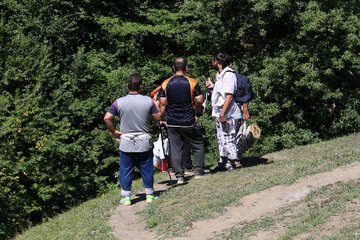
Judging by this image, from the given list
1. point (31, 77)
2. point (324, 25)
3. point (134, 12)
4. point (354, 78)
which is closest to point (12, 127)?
point (31, 77)

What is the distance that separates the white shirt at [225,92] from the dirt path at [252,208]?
1.94 m

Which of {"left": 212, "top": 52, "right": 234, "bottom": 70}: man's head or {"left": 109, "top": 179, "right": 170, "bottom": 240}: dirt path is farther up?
{"left": 212, "top": 52, "right": 234, "bottom": 70}: man's head

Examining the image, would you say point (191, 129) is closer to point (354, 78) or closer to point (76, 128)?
point (76, 128)

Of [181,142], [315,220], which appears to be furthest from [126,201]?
[315,220]

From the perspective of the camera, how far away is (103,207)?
24.2ft

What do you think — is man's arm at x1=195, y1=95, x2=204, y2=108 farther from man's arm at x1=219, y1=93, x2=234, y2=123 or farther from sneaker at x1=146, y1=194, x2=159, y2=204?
sneaker at x1=146, y1=194, x2=159, y2=204

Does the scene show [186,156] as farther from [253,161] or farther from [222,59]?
[253,161]

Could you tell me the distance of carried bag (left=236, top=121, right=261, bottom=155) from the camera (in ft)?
26.1

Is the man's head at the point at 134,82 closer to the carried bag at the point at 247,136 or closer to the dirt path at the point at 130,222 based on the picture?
the dirt path at the point at 130,222

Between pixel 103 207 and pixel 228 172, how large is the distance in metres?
2.18

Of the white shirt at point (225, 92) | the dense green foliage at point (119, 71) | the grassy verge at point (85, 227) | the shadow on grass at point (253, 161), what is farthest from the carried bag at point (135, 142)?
the dense green foliage at point (119, 71)

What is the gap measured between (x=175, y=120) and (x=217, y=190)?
129cm

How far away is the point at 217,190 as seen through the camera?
23.0 feet

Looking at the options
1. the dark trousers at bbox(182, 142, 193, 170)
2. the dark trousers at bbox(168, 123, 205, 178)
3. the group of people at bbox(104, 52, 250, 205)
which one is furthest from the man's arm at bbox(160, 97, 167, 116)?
the dark trousers at bbox(182, 142, 193, 170)
